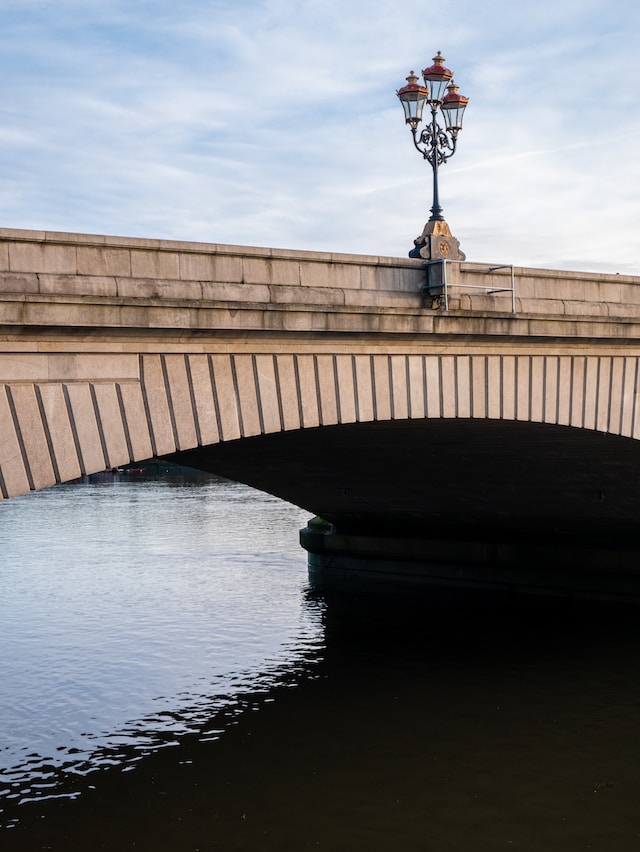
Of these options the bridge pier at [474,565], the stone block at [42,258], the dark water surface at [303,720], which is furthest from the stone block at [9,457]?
the bridge pier at [474,565]

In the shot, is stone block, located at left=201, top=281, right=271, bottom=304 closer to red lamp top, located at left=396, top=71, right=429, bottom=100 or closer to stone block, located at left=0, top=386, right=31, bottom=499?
stone block, located at left=0, top=386, right=31, bottom=499

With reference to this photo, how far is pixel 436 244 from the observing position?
15.0m

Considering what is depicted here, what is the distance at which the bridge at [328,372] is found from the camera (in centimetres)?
1088

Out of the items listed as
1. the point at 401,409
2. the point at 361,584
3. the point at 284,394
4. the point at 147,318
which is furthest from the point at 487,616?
the point at 147,318

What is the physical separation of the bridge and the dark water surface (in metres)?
3.27

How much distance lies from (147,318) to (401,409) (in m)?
4.06

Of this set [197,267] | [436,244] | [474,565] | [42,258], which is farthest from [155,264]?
[474,565]

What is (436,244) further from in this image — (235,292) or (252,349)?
(252,349)

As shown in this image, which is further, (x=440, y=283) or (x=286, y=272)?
(x=440, y=283)

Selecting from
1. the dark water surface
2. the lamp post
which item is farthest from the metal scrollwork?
the dark water surface

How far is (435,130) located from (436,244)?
5.57 ft

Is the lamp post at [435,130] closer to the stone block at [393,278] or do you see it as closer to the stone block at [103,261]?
the stone block at [393,278]

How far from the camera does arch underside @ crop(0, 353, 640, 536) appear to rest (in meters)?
11.0

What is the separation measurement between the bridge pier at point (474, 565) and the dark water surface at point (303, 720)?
840 millimetres
